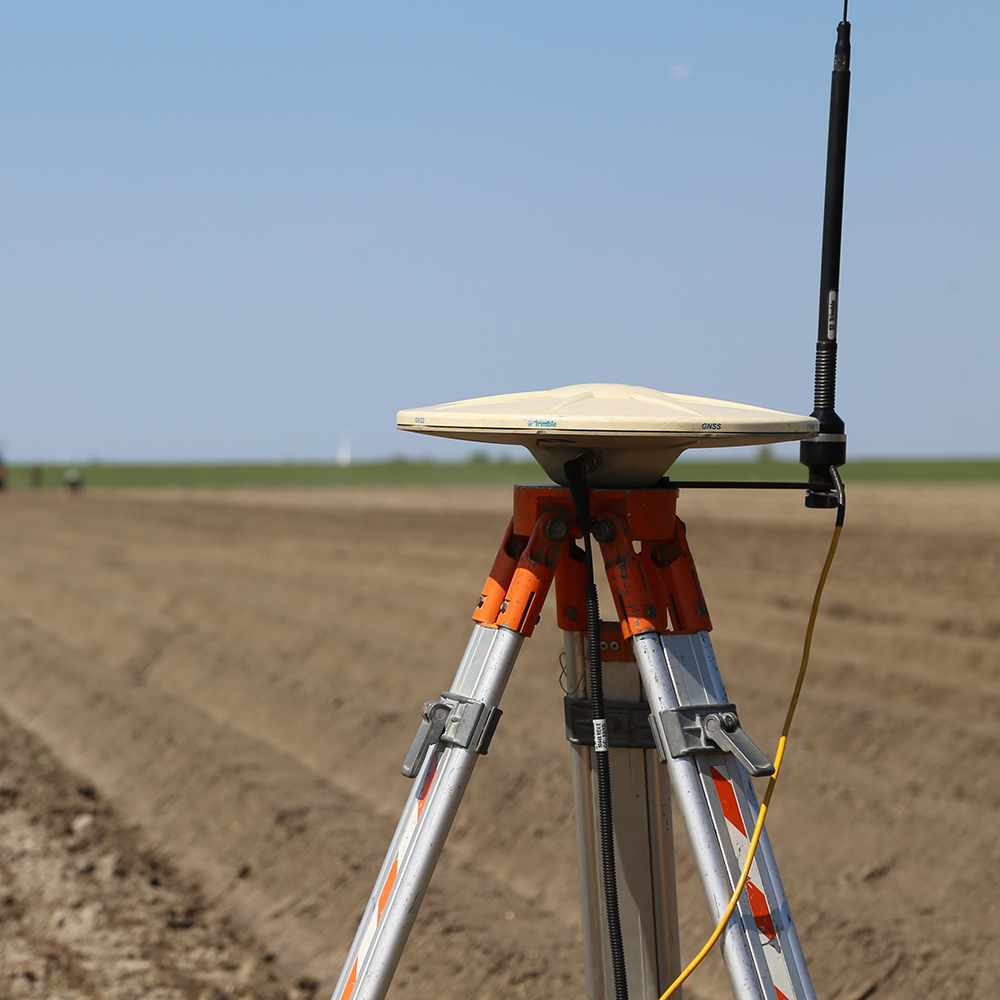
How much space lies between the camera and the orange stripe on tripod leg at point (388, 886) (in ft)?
5.41

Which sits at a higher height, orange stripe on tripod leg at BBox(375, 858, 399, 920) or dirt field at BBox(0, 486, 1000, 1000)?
orange stripe on tripod leg at BBox(375, 858, 399, 920)

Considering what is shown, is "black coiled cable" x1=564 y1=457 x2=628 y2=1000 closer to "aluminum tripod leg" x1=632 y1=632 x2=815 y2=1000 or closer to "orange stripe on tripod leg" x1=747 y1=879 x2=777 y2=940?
"aluminum tripod leg" x1=632 y1=632 x2=815 y2=1000

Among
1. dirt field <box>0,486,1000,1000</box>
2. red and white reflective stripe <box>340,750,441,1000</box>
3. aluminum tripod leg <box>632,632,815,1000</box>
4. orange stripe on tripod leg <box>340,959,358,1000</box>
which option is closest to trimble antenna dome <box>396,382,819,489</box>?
aluminum tripod leg <box>632,632,815,1000</box>

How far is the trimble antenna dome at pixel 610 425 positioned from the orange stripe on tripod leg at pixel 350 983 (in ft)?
2.69

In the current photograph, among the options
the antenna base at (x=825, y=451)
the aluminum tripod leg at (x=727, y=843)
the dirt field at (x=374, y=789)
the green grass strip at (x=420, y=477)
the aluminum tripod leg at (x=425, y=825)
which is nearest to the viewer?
the aluminum tripod leg at (x=727, y=843)

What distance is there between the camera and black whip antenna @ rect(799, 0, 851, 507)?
70.1 inches

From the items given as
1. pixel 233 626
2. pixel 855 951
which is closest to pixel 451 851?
pixel 855 951

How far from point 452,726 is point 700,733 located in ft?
1.23

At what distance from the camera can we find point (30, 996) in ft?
11.8

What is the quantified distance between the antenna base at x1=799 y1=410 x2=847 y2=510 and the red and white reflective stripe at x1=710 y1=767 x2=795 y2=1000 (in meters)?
0.50

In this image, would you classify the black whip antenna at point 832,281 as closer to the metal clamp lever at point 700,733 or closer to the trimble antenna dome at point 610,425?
the trimble antenna dome at point 610,425

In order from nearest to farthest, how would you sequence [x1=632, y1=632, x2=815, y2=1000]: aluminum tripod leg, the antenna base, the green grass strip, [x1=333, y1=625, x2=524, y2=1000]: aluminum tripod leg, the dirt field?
1. [x1=632, y1=632, x2=815, y2=1000]: aluminum tripod leg
2. [x1=333, y1=625, x2=524, y2=1000]: aluminum tripod leg
3. the antenna base
4. the dirt field
5. the green grass strip

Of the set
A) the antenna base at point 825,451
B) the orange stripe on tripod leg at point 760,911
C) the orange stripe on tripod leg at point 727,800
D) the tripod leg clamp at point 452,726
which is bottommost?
the orange stripe on tripod leg at point 760,911

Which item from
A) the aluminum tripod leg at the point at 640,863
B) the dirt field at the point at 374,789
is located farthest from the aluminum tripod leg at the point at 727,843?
the dirt field at the point at 374,789
